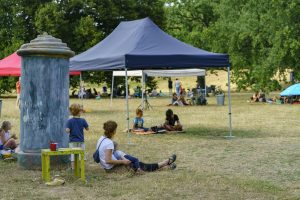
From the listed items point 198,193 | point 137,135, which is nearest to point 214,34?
point 137,135

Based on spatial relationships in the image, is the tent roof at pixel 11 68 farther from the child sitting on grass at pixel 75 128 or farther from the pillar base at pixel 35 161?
the child sitting on grass at pixel 75 128

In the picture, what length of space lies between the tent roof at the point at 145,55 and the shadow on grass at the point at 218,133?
207 centimetres

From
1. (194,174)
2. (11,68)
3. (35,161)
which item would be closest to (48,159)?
(35,161)

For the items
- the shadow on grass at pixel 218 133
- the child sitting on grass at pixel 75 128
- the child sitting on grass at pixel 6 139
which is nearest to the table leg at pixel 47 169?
the child sitting on grass at pixel 75 128

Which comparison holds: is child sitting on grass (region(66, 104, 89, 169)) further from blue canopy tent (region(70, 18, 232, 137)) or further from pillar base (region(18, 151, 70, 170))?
blue canopy tent (region(70, 18, 232, 137))

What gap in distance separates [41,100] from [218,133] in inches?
316

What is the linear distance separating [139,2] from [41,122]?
4268cm

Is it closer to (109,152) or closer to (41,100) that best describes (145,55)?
(41,100)

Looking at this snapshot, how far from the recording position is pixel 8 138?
482 inches

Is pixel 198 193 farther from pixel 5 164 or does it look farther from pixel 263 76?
pixel 263 76

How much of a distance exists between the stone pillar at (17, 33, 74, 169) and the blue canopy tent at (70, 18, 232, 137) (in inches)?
170

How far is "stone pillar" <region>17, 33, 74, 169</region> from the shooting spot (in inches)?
416

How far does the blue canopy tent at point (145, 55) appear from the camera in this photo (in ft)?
49.9

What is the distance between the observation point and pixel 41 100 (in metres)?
10.6
